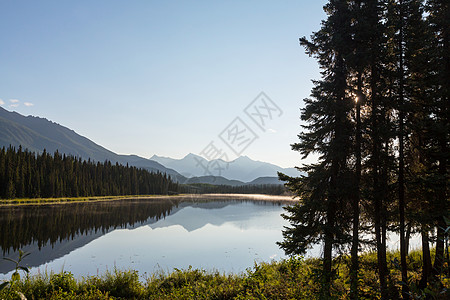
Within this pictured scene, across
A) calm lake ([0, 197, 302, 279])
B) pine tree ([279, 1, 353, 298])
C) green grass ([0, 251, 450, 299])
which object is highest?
pine tree ([279, 1, 353, 298])

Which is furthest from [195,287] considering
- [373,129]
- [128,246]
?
[128,246]

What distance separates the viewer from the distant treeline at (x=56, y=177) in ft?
222

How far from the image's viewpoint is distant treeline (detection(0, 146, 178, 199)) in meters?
67.6

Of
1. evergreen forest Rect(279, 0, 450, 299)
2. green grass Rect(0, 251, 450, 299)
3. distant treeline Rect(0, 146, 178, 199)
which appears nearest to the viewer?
green grass Rect(0, 251, 450, 299)

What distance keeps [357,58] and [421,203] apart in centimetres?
718

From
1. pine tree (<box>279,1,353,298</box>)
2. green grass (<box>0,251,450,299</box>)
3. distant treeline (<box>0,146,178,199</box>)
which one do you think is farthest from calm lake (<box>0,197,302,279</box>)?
distant treeline (<box>0,146,178,199</box>)

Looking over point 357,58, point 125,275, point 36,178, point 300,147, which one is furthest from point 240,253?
point 36,178

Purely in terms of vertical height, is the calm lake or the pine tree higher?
the pine tree

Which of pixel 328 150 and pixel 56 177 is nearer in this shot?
pixel 328 150

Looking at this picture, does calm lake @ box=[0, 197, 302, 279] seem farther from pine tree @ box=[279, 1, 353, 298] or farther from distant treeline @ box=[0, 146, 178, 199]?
distant treeline @ box=[0, 146, 178, 199]

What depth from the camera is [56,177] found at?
77.4m

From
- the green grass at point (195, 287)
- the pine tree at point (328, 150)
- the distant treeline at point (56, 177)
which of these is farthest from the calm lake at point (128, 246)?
the distant treeline at point (56, 177)

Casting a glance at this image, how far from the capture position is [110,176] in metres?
109

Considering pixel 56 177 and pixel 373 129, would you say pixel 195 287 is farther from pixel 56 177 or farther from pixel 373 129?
pixel 56 177
